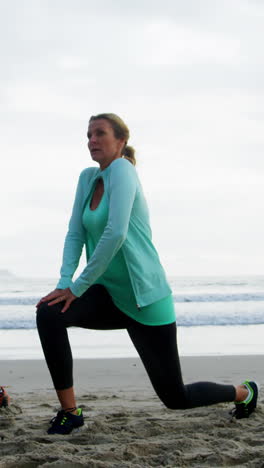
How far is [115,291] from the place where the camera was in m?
3.51

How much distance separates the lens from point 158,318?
349cm

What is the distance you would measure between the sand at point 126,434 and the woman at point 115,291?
7.0 inches

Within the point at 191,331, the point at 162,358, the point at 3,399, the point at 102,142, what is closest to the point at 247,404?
the point at 162,358

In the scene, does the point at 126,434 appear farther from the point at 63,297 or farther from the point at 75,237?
the point at 75,237

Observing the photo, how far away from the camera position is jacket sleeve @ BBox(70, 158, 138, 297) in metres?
3.31

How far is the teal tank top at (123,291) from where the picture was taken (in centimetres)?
348

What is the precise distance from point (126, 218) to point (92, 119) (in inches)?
25.5

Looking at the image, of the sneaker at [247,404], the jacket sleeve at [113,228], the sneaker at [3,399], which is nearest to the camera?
the jacket sleeve at [113,228]

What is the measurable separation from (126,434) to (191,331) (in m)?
7.77

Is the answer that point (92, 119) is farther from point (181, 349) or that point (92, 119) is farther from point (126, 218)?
point (181, 349)

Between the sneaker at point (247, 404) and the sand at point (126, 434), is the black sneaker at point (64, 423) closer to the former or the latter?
the sand at point (126, 434)

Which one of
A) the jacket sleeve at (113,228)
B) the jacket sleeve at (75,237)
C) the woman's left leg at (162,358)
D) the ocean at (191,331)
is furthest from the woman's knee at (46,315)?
the ocean at (191,331)

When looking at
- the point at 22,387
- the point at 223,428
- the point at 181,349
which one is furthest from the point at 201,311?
the point at 223,428

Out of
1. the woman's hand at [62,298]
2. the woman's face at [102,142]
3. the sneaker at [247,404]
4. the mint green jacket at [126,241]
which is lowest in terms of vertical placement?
the sneaker at [247,404]
